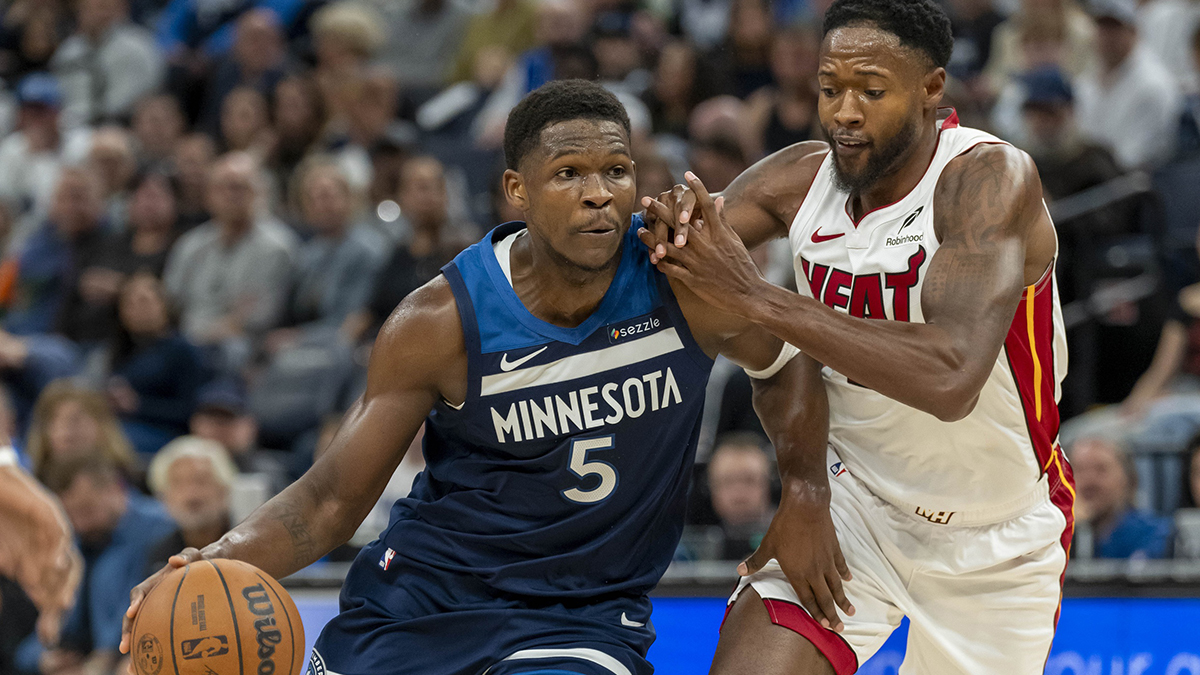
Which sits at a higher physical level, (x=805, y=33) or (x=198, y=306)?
(x=805, y=33)

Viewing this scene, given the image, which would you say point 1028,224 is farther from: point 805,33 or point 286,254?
point 286,254

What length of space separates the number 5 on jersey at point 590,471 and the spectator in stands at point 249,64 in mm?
8097

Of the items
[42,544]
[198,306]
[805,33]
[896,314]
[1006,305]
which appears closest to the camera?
[1006,305]

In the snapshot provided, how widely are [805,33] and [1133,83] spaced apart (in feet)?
6.31

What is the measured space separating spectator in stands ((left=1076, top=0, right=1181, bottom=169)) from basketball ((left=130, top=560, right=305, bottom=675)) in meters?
6.38

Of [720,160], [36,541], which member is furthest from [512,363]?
[720,160]

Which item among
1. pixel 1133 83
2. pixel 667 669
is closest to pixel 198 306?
pixel 667 669

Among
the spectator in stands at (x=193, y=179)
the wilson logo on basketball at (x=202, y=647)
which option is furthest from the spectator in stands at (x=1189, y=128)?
the wilson logo on basketball at (x=202, y=647)

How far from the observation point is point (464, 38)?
11.3 meters

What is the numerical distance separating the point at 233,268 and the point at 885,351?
6701mm

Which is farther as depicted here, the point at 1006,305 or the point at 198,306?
the point at 198,306

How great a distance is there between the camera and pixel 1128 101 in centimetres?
850

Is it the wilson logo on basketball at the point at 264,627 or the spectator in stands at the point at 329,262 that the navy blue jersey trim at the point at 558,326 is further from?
the spectator in stands at the point at 329,262

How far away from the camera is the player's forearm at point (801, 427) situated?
3.84 m
